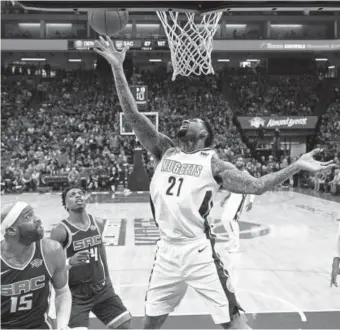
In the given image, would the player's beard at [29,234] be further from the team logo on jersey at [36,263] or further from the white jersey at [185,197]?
the white jersey at [185,197]

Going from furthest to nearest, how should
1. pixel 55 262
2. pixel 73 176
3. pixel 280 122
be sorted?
pixel 280 122 < pixel 73 176 < pixel 55 262

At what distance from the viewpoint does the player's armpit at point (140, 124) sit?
3398mm

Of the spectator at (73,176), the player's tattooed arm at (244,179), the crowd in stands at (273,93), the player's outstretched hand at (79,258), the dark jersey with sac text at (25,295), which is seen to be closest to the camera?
the dark jersey with sac text at (25,295)

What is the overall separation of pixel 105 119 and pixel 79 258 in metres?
20.9

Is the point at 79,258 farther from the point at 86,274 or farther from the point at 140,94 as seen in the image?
the point at 140,94

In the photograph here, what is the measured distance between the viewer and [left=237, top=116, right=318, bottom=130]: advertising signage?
81.0 feet

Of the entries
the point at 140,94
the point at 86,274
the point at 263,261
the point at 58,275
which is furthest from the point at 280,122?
the point at 58,275

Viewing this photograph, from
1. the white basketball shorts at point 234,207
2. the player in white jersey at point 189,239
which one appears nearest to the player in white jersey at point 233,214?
the white basketball shorts at point 234,207

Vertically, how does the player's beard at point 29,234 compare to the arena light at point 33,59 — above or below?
below

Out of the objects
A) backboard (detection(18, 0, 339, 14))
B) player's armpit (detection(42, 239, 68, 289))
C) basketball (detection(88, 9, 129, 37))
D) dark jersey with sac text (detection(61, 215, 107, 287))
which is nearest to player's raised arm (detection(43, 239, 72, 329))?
player's armpit (detection(42, 239, 68, 289))

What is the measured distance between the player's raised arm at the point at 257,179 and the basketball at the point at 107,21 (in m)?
1.57

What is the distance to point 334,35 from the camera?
2920cm

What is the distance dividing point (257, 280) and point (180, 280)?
385 cm

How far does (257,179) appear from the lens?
294cm
